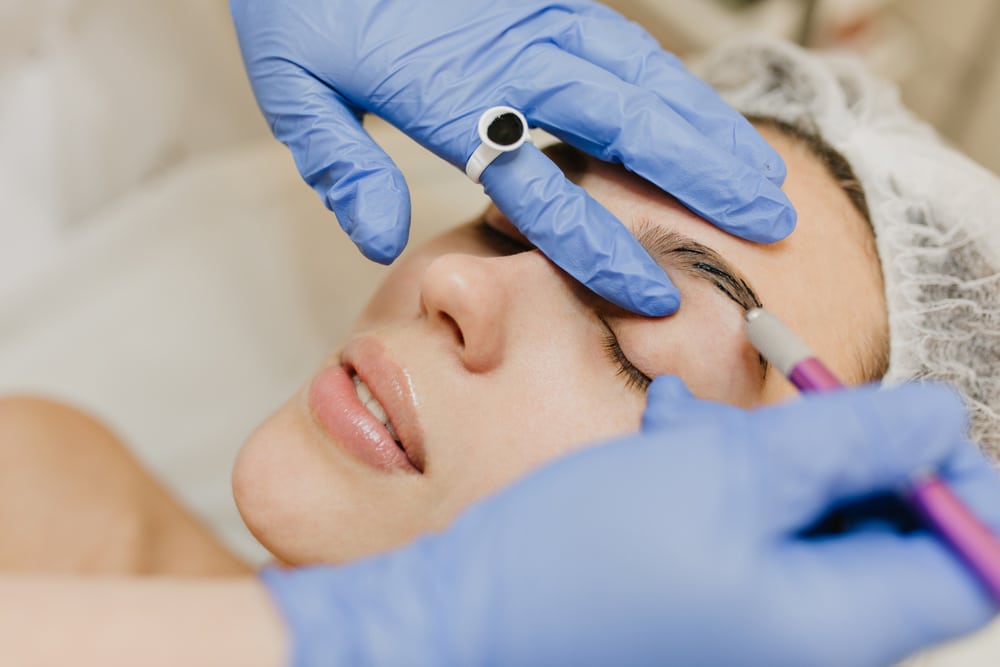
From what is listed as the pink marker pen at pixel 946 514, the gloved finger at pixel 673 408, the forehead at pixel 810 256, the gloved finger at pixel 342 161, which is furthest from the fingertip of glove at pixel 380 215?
the pink marker pen at pixel 946 514

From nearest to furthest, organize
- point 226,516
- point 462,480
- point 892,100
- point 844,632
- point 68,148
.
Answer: point 844,632 < point 462,480 < point 892,100 < point 226,516 < point 68,148

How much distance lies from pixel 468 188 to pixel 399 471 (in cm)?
98

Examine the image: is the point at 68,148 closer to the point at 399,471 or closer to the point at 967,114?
the point at 399,471

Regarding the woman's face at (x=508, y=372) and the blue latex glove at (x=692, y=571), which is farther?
the woman's face at (x=508, y=372)

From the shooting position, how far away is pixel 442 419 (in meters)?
0.90

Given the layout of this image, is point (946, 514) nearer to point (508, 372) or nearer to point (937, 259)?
point (508, 372)

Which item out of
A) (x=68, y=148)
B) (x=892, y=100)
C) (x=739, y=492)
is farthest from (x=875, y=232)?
(x=68, y=148)

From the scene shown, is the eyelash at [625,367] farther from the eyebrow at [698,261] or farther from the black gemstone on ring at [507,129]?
the black gemstone on ring at [507,129]

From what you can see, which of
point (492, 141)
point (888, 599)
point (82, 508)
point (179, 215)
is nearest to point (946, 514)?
point (888, 599)

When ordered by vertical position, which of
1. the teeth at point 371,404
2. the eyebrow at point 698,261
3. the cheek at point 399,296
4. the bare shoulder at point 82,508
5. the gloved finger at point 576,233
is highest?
the gloved finger at point 576,233

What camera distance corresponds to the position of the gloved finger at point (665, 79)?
1004 mm

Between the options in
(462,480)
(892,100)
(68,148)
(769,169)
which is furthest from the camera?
(68,148)

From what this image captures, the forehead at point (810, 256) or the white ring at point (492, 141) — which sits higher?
the white ring at point (492, 141)

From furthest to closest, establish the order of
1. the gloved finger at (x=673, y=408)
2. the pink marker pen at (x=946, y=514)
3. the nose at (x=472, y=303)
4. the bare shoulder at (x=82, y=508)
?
the bare shoulder at (x=82, y=508) → the nose at (x=472, y=303) → the gloved finger at (x=673, y=408) → the pink marker pen at (x=946, y=514)
